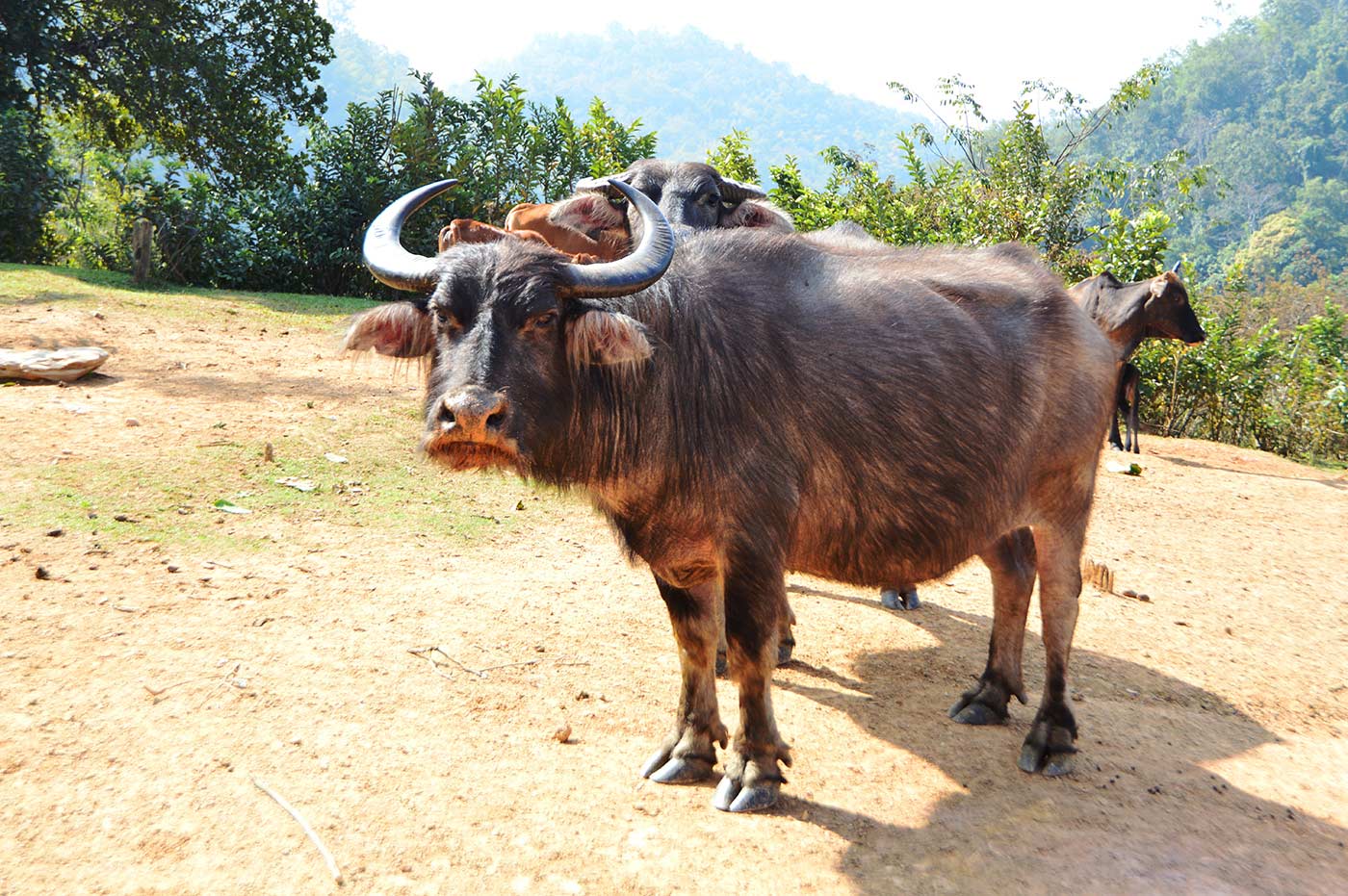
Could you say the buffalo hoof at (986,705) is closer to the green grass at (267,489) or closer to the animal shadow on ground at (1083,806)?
the animal shadow on ground at (1083,806)

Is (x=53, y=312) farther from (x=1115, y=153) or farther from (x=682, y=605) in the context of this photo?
(x=1115, y=153)

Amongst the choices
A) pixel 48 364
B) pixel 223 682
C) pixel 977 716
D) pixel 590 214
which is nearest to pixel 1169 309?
pixel 590 214

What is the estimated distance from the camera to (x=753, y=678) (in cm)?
367

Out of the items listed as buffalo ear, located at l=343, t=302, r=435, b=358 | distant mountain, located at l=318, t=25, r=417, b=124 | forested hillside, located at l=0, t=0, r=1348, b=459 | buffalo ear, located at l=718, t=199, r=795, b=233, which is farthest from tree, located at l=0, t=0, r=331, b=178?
distant mountain, located at l=318, t=25, r=417, b=124

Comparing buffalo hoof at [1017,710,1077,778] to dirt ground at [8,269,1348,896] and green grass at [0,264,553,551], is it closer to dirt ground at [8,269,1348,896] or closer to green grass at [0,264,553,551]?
dirt ground at [8,269,1348,896]

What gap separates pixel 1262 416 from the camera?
1530 centimetres

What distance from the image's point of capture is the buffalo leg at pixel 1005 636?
473 centimetres

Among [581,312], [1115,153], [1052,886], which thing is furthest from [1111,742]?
[1115,153]

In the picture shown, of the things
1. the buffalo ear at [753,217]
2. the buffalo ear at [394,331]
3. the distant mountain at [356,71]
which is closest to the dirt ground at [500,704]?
the buffalo ear at [394,331]

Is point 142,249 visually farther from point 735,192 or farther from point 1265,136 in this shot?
point 1265,136

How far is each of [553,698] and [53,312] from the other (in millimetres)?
8879

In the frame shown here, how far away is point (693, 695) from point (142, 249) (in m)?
13.0

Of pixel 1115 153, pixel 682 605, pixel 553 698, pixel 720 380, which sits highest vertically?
pixel 1115 153

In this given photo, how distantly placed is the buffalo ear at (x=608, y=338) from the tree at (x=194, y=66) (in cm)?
1680
